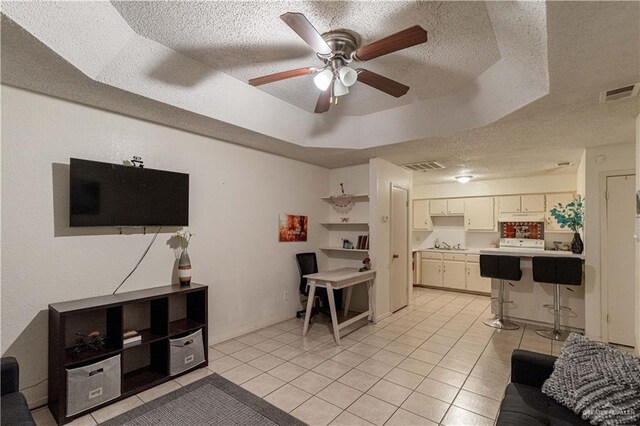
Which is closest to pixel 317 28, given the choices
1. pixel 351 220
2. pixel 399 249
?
pixel 351 220

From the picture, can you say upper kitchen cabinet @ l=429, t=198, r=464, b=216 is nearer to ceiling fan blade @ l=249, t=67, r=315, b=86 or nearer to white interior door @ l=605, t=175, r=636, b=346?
white interior door @ l=605, t=175, r=636, b=346

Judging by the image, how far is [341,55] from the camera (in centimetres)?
218

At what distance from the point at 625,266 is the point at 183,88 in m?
5.31

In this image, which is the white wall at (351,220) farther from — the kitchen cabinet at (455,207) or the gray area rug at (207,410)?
the kitchen cabinet at (455,207)

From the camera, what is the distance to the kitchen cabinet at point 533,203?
19.2 ft

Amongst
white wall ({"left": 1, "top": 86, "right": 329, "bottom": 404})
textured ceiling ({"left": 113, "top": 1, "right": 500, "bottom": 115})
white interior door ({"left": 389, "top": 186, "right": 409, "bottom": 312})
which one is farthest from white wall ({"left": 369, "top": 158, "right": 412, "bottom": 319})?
textured ceiling ({"left": 113, "top": 1, "right": 500, "bottom": 115})

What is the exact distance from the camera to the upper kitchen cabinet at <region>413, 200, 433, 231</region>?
730 cm

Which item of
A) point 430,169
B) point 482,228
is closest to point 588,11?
point 430,169

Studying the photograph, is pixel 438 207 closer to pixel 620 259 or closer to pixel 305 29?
pixel 620 259

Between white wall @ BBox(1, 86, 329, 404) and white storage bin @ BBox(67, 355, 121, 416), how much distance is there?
0.47 metres

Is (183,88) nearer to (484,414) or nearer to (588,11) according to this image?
(588,11)

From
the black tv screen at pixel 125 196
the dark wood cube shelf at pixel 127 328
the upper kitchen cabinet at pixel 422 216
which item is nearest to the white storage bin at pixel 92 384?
the dark wood cube shelf at pixel 127 328

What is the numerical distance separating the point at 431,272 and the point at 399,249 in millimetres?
2185

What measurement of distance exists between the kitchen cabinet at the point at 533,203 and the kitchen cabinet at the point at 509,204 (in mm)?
103
